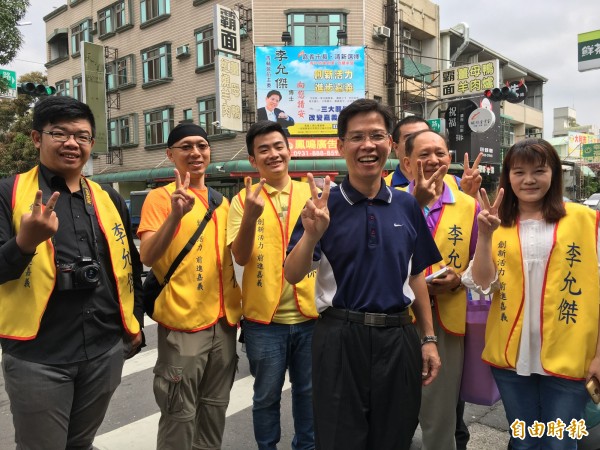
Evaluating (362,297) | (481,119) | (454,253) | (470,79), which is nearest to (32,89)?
(454,253)

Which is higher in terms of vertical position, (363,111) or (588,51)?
(588,51)

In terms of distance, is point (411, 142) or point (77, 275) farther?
point (411, 142)

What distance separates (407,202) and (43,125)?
175cm

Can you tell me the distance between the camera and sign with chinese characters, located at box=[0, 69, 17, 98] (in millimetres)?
10172

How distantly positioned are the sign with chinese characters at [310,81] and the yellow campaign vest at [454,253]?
14359 mm

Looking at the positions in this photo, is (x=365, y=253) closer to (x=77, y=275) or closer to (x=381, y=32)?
(x=77, y=275)

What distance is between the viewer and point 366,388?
6.46ft

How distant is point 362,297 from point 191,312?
1.07m

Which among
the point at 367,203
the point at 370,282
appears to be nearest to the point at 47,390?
the point at 370,282

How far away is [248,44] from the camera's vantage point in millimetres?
17469

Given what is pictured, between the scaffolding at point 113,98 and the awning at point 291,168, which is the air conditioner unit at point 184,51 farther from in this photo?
the scaffolding at point 113,98

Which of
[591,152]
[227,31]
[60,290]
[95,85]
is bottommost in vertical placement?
[60,290]

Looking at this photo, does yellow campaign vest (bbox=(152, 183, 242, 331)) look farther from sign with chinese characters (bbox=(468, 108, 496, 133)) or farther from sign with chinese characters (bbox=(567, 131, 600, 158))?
sign with chinese characters (bbox=(567, 131, 600, 158))

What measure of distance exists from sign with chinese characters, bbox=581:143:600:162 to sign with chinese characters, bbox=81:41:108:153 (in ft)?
106
